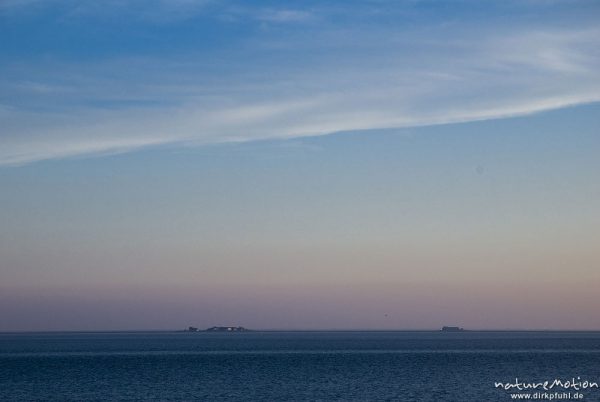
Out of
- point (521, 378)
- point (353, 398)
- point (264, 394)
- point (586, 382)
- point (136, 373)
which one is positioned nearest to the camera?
point (353, 398)

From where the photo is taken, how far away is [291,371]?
4058 inches

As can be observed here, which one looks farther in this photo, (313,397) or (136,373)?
(136,373)

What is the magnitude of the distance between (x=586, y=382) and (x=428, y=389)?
15.9 metres

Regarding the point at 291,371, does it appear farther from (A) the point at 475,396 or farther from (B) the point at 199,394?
(A) the point at 475,396

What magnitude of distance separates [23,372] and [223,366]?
26.2 m

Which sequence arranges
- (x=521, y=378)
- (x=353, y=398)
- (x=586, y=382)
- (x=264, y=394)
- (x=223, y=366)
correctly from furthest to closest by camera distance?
(x=223, y=366) < (x=521, y=378) < (x=586, y=382) < (x=264, y=394) < (x=353, y=398)

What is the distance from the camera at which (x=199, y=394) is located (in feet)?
→ 240

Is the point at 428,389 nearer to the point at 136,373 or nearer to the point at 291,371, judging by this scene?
the point at 291,371

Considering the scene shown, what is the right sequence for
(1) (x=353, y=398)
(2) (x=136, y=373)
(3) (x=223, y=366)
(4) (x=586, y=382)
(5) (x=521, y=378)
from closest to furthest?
(1) (x=353, y=398) < (4) (x=586, y=382) < (5) (x=521, y=378) < (2) (x=136, y=373) < (3) (x=223, y=366)

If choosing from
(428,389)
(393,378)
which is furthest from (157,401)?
(393,378)

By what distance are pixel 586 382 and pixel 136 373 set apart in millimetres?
51943

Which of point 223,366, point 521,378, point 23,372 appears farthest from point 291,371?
point 23,372

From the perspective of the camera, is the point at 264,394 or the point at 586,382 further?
the point at 586,382

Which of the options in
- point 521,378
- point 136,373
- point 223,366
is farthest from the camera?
point 223,366
